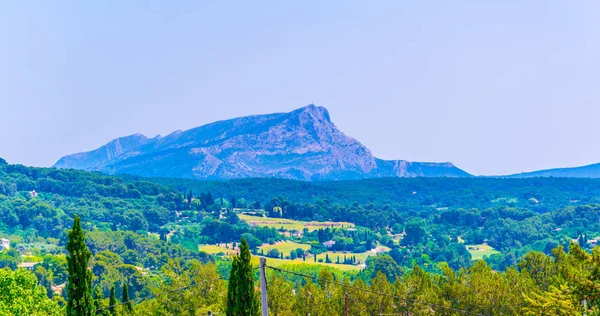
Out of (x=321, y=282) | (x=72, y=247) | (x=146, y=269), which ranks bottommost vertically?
(x=146, y=269)

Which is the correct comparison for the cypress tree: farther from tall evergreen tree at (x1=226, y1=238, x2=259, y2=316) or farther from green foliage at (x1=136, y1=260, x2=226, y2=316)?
green foliage at (x1=136, y1=260, x2=226, y2=316)

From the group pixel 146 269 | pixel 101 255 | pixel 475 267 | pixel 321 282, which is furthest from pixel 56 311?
pixel 146 269

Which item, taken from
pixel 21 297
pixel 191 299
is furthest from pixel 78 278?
pixel 191 299

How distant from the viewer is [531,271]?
6216 centimetres

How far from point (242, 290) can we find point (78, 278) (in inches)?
336

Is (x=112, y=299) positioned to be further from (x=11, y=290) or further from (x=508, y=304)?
(x=508, y=304)

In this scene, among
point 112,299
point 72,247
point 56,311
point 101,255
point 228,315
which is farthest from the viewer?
point 101,255

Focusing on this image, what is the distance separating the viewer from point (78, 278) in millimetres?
32812

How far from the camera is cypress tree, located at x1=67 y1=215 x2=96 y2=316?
32562 mm

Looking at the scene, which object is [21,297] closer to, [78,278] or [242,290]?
[78,278]

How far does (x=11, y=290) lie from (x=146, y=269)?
145 metres

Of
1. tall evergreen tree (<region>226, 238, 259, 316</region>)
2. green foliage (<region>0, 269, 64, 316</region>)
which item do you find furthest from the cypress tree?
green foliage (<region>0, 269, 64, 316</region>)

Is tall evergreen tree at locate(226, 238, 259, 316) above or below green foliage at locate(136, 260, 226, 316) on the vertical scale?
above

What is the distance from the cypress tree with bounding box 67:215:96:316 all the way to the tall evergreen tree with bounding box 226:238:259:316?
7564mm
